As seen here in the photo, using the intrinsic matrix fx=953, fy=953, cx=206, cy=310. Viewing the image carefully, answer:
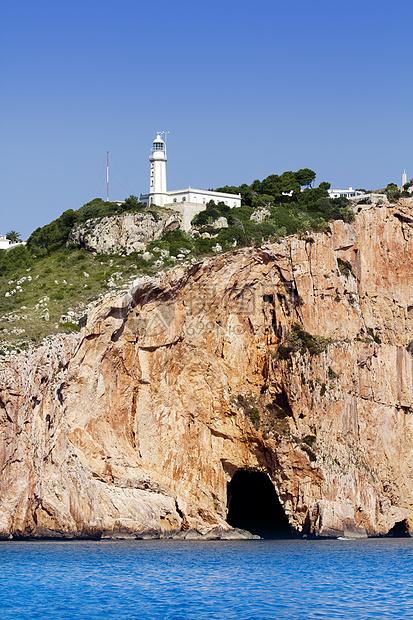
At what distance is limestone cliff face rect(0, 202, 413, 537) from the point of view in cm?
4666

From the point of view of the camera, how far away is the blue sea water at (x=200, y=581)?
28219mm

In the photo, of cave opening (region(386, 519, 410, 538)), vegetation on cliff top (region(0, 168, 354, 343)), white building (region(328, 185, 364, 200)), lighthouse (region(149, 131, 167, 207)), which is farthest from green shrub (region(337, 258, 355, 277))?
white building (region(328, 185, 364, 200))

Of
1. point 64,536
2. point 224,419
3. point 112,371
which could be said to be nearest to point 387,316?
point 224,419

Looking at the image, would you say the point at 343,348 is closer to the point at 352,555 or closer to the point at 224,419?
the point at 224,419

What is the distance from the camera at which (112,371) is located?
5206cm

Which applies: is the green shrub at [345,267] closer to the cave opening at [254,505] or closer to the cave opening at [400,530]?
the cave opening at [254,505]

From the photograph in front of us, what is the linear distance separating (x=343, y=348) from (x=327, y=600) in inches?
1080

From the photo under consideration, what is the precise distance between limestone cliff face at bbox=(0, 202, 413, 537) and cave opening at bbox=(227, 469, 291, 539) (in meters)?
7.06

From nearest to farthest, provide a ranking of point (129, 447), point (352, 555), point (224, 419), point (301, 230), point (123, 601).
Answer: point (123, 601)
point (352, 555)
point (129, 447)
point (224, 419)
point (301, 230)

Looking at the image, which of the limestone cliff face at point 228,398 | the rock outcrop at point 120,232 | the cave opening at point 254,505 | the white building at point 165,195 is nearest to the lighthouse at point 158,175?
the white building at point 165,195

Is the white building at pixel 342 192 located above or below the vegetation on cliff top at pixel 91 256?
above

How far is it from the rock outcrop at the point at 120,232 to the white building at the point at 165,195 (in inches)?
182

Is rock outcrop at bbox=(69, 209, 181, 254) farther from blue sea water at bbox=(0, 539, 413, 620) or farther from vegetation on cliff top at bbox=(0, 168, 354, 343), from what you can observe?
blue sea water at bbox=(0, 539, 413, 620)

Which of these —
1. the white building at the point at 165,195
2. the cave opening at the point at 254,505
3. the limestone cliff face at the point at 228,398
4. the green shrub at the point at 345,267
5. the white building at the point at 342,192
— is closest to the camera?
the limestone cliff face at the point at 228,398
